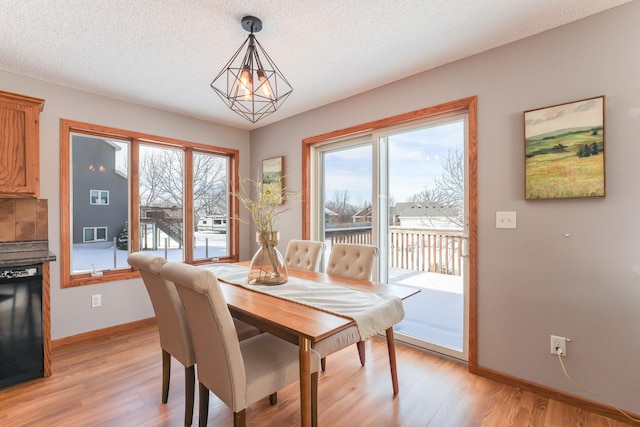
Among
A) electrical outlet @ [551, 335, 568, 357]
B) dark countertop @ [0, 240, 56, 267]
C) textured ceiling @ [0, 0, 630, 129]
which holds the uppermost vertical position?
textured ceiling @ [0, 0, 630, 129]

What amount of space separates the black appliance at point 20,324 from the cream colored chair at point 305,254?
6.15ft

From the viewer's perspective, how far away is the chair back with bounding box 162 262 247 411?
4.26 feet

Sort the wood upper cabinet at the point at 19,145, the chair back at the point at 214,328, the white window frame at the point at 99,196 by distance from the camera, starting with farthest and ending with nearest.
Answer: the white window frame at the point at 99,196
the wood upper cabinet at the point at 19,145
the chair back at the point at 214,328

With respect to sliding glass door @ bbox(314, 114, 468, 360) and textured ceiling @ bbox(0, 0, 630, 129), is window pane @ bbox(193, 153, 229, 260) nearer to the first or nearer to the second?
textured ceiling @ bbox(0, 0, 630, 129)

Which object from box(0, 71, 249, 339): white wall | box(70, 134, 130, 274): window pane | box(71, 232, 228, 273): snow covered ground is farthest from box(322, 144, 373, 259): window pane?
box(70, 134, 130, 274): window pane

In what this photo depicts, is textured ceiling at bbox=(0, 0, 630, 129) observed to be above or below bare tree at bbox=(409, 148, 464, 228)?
above

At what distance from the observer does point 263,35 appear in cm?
Result: 210

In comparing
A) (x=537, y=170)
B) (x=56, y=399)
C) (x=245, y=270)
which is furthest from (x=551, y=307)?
(x=56, y=399)

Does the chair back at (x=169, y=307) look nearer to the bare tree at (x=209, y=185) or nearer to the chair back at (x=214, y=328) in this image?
the chair back at (x=214, y=328)

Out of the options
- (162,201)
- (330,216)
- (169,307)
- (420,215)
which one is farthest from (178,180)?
(420,215)

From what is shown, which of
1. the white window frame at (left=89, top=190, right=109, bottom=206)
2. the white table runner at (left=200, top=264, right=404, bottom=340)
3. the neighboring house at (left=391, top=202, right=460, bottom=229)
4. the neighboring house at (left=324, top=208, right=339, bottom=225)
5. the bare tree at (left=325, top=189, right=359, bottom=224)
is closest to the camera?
the white table runner at (left=200, top=264, right=404, bottom=340)

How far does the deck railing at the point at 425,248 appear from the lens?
266cm

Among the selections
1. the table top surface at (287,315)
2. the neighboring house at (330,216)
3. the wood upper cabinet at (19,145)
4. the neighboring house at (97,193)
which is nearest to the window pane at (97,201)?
the neighboring house at (97,193)

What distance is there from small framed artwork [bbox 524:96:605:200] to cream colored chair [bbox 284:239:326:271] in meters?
1.68
